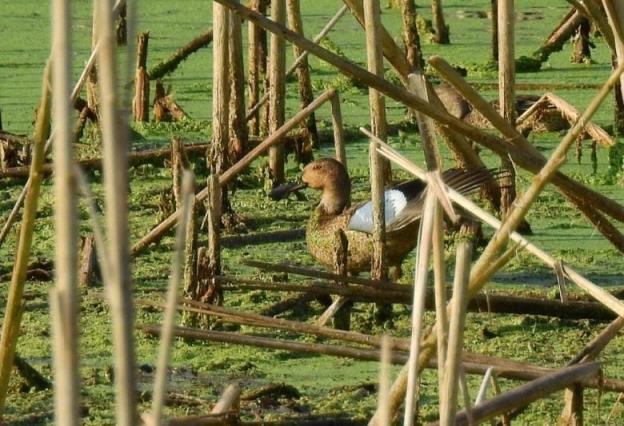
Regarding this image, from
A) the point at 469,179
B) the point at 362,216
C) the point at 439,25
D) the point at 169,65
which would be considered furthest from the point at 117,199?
the point at 439,25

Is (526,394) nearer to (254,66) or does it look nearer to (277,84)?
(277,84)

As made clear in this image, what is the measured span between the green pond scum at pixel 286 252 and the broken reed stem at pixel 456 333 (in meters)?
1.12

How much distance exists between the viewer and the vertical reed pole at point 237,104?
13.8 ft

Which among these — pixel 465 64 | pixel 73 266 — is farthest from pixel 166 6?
pixel 73 266

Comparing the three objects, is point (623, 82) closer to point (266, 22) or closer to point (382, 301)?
point (266, 22)

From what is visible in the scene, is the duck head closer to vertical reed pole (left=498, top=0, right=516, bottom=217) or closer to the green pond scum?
the green pond scum

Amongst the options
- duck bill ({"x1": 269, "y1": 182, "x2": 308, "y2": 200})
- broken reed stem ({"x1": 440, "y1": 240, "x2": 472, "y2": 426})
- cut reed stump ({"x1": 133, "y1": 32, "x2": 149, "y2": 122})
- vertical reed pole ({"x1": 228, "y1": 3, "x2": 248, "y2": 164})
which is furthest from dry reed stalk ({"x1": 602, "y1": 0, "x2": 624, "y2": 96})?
cut reed stump ({"x1": 133, "y1": 32, "x2": 149, "y2": 122})

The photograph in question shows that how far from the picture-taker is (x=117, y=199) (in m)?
0.99

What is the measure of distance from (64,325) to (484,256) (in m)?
0.71

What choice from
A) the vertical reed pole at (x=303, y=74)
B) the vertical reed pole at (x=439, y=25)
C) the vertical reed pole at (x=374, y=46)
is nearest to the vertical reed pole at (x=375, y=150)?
the vertical reed pole at (x=374, y=46)

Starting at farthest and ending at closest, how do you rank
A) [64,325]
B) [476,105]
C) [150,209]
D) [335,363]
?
[150,209] → [335,363] → [476,105] → [64,325]

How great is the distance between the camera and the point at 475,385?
114 inches

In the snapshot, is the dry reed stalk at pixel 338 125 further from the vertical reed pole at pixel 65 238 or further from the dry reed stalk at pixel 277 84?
the vertical reed pole at pixel 65 238

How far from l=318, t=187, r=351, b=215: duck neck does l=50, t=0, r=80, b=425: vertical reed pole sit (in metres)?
3.26
